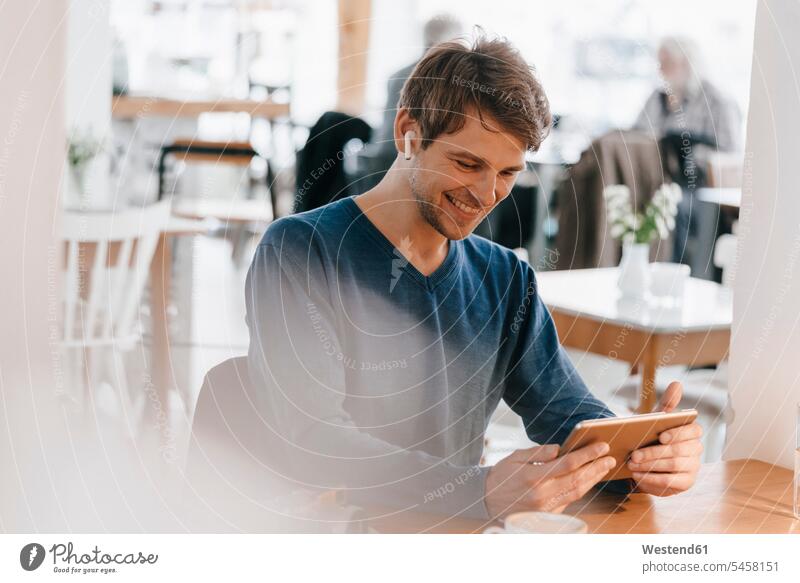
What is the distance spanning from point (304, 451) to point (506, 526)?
30cm

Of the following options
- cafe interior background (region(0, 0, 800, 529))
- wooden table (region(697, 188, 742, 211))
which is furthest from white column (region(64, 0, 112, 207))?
wooden table (region(697, 188, 742, 211))

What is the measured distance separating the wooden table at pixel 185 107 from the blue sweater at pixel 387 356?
0.62ft

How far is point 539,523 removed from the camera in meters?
0.91

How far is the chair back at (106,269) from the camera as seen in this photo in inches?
44.8

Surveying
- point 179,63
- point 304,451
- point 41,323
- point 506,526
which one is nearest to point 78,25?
point 179,63

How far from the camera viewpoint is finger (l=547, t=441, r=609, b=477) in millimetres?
938

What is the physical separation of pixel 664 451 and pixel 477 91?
455 mm

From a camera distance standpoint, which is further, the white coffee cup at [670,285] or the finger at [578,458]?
the white coffee cup at [670,285]

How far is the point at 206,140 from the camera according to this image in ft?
4.05

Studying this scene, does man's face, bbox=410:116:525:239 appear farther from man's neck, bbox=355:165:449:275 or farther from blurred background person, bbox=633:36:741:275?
blurred background person, bbox=633:36:741:275

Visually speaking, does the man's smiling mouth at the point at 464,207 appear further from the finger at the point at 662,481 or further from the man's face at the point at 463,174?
the finger at the point at 662,481
